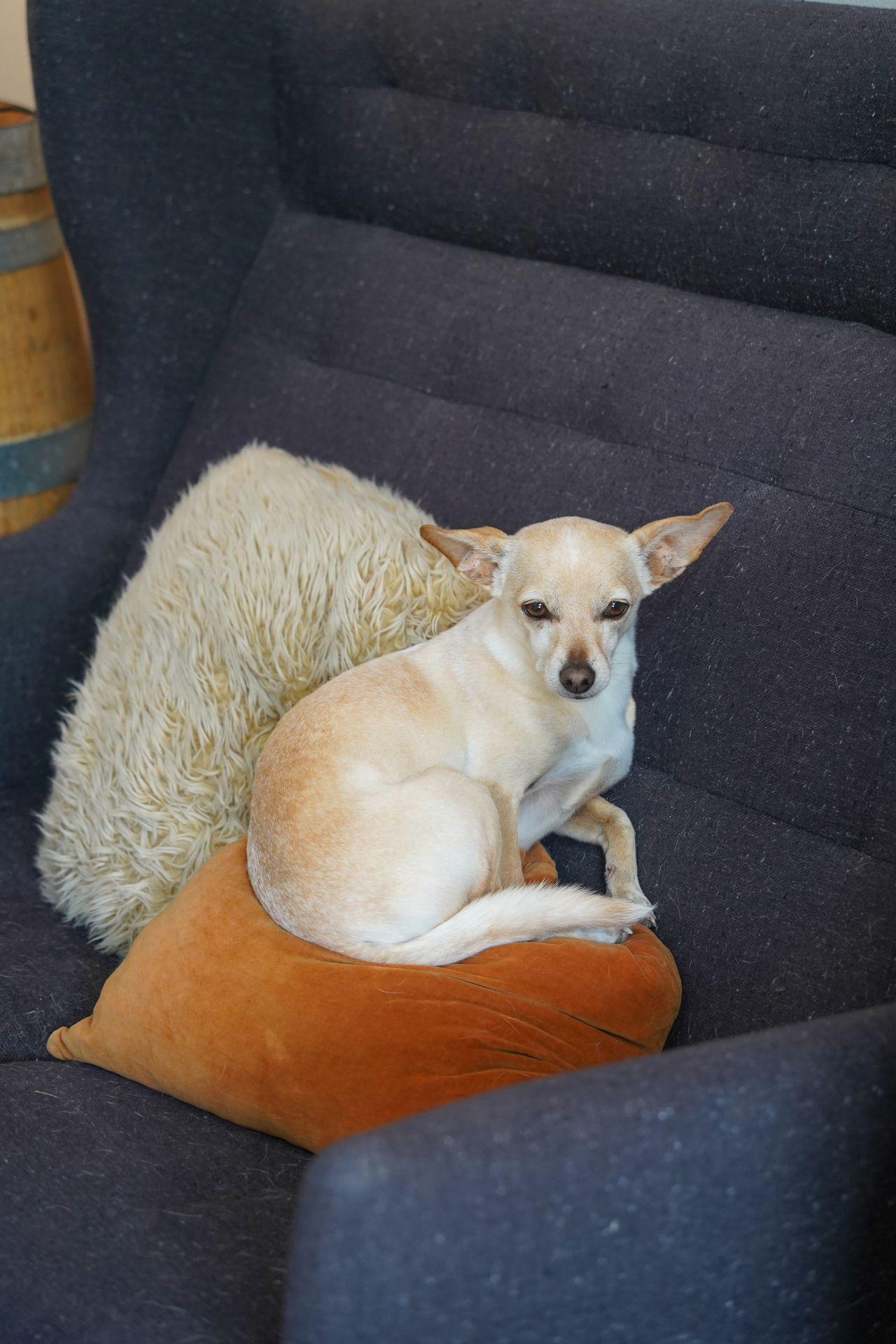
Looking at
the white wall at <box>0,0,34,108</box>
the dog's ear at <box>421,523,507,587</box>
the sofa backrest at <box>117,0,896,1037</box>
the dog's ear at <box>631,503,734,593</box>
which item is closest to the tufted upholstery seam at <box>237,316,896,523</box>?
the sofa backrest at <box>117,0,896,1037</box>

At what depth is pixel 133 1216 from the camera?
3.28 ft

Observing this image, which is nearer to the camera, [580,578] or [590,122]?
[580,578]

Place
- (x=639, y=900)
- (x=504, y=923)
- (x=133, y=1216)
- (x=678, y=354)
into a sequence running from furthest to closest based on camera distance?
(x=678, y=354)
(x=639, y=900)
(x=504, y=923)
(x=133, y=1216)

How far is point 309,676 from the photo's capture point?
1.40 meters

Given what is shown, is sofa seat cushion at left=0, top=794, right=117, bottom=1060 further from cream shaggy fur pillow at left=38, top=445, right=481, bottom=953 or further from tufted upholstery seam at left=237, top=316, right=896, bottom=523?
tufted upholstery seam at left=237, top=316, right=896, bottom=523

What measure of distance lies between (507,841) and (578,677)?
0.19 metres

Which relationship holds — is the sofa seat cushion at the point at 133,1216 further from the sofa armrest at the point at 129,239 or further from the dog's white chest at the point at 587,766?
the sofa armrest at the point at 129,239

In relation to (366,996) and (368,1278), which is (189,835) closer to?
(366,996)

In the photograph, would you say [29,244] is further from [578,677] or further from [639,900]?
[639,900]

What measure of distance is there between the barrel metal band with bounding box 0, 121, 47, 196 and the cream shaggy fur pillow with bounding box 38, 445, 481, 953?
81 cm

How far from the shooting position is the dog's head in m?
1.17

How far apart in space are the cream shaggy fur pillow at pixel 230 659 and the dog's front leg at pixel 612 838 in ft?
0.89

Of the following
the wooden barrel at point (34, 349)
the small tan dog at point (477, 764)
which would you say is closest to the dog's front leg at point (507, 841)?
the small tan dog at point (477, 764)

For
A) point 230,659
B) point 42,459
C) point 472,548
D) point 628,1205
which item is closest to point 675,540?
point 472,548
